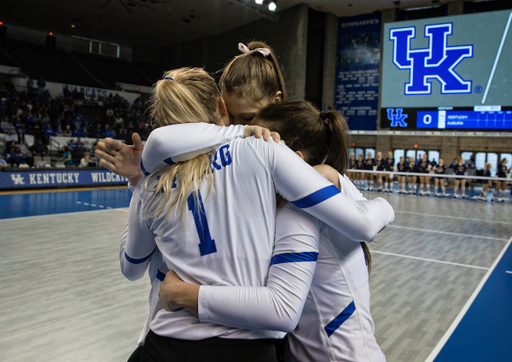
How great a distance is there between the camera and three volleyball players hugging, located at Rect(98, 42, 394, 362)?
2.84 feet

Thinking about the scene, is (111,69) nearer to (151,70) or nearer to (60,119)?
(151,70)

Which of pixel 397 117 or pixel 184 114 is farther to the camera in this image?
pixel 397 117

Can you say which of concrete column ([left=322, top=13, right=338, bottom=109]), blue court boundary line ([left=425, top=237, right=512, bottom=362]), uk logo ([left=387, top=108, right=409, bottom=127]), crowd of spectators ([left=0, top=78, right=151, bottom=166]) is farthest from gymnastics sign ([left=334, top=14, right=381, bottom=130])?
blue court boundary line ([left=425, top=237, right=512, bottom=362])

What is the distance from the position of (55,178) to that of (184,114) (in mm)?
12254

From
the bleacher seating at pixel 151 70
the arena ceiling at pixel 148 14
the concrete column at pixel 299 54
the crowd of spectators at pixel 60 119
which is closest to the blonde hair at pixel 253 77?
the crowd of spectators at pixel 60 119

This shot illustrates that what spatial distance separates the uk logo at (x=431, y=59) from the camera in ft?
35.1

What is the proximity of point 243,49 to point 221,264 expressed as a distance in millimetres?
1110

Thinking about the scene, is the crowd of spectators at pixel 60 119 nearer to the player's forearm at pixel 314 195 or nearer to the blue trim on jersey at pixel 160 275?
the blue trim on jersey at pixel 160 275

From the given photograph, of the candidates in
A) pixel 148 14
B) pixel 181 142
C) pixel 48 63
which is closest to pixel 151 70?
pixel 48 63

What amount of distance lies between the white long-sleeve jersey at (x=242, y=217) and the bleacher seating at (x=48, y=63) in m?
23.8

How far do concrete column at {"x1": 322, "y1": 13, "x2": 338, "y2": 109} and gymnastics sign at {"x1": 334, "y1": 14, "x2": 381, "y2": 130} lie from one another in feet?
0.78

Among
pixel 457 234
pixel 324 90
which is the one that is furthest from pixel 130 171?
pixel 324 90

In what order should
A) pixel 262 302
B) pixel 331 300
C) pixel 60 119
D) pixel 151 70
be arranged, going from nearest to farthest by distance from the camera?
pixel 262 302 < pixel 331 300 < pixel 60 119 < pixel 151 70

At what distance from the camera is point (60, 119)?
18.4m
